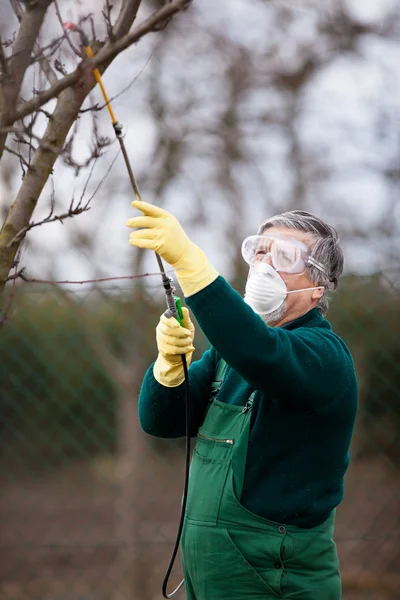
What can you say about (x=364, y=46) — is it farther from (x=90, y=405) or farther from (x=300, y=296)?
(x=300, y=296)

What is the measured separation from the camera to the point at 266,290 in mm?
1933

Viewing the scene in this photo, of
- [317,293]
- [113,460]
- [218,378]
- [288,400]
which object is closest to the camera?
[288,400]

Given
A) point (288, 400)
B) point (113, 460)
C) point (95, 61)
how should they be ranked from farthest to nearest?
point (113, 460)
point (288, 400)
point (95, 61)

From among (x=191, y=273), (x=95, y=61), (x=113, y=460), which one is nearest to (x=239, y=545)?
(x=191, y=273)

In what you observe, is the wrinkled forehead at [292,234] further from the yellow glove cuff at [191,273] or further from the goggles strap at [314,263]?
the yellow glove cuff at [191,273]

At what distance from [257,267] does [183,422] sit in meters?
0.51

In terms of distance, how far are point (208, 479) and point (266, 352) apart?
1.42 feet

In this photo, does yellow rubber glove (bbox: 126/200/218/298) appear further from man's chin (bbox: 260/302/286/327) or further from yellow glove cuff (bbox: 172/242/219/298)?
man's chin (bbox: 260/302/286/327)

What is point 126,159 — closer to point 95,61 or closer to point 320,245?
point 95,61

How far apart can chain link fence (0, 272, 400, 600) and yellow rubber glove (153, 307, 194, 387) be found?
1593 mm

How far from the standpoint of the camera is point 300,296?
1.99m

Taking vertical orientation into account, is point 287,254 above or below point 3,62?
below

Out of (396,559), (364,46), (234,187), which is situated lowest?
(396,559)

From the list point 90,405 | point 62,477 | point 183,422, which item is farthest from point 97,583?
point 183,422
